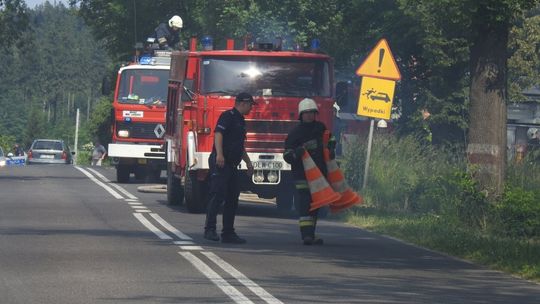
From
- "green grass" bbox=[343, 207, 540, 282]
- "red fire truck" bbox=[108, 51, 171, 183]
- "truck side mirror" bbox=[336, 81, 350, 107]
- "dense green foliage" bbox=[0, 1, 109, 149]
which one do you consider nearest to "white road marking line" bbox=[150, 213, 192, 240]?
"green grass" bbox=[343, 207, 540, 282]

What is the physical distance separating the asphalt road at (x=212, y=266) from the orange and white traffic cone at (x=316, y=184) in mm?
587

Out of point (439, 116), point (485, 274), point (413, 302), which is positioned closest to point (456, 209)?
point (485, 274)

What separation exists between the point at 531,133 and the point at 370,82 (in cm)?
1953

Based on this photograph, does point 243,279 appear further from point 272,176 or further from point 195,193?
point 195,193

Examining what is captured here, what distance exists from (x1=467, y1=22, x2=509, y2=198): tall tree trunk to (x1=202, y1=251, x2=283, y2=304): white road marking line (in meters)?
5.68

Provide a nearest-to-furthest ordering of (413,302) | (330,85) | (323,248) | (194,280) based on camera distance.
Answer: (413,302) < (194,280) < (323,248) < (330,85)

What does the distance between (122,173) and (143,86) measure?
8.21ft

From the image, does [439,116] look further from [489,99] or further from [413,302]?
[413,302]

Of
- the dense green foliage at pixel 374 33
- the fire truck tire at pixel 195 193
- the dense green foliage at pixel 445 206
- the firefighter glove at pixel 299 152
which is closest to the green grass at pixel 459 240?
the dense green foliage at pixel 445 206

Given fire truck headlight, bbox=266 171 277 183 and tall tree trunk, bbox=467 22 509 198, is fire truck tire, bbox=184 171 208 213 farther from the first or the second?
tall tree trunk, bbox=467 22 509 198

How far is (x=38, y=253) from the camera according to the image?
14711 mm

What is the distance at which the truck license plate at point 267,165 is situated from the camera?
2212 centimetres

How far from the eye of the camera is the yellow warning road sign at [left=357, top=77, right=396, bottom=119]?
78.3ft

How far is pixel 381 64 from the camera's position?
23688mm
